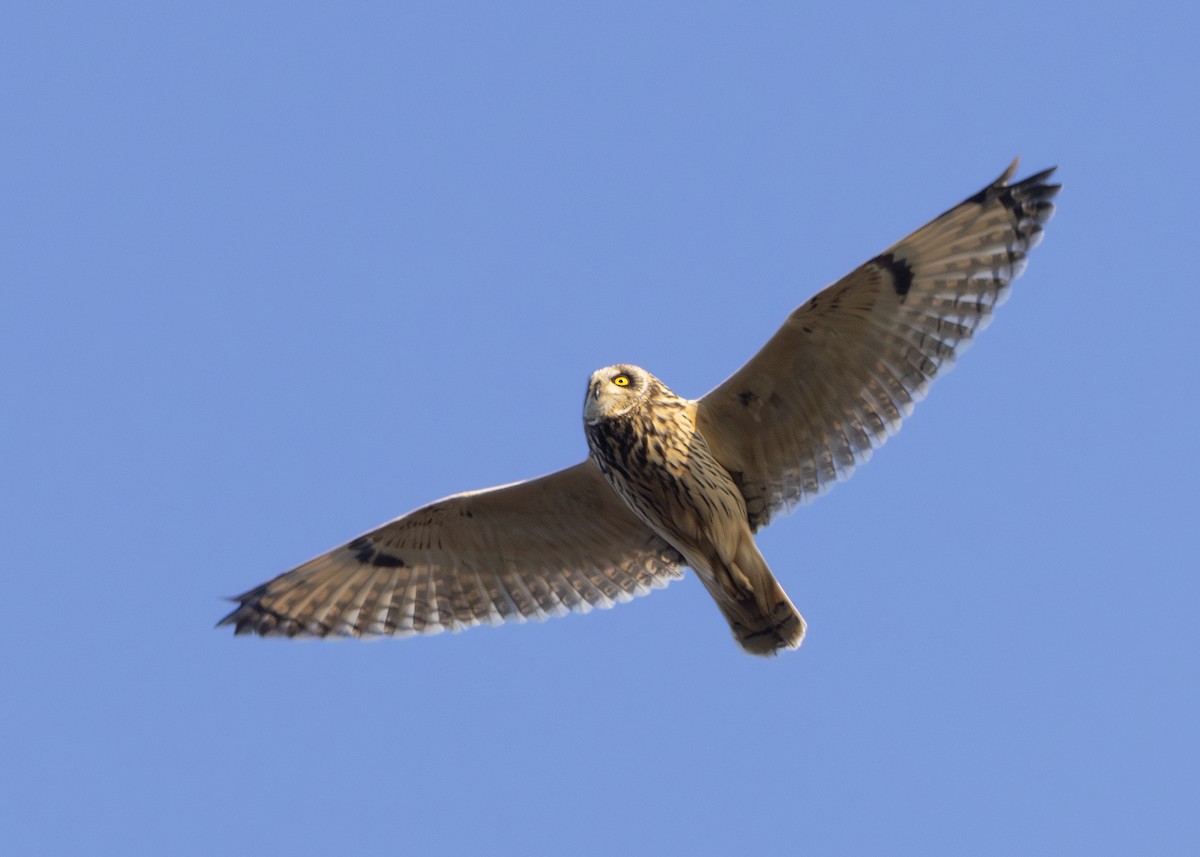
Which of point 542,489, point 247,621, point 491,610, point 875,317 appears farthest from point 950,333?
point 247,621

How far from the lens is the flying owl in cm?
A: 989

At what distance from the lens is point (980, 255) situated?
9906 mm

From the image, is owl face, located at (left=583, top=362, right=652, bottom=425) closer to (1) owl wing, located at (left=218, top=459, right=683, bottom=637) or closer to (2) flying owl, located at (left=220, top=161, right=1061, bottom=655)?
(2) flying owl, located at (left=220, top=161, right=1061, bottom=655)

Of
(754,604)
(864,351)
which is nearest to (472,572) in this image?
(754,604)

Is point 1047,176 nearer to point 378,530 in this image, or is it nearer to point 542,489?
point 542,489

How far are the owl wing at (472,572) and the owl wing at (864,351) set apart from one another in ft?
3.14

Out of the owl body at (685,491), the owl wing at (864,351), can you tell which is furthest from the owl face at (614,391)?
the owl wing at (864,351)

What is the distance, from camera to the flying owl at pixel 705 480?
989 cm

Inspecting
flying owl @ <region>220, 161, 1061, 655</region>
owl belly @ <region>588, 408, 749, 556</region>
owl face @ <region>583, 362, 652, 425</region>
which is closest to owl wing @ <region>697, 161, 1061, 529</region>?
flying owl @ <region>220, 161, 1061, 655</region>

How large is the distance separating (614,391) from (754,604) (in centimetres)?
147

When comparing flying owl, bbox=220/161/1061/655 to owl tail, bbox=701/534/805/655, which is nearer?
flying owl, bbox=220/161/1061/655

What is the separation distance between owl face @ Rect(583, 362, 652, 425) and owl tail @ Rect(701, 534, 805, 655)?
1032 millimetres

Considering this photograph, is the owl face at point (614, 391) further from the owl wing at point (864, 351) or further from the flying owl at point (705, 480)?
the owl wing at point (864, 351)

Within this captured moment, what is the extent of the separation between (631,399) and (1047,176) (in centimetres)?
256
